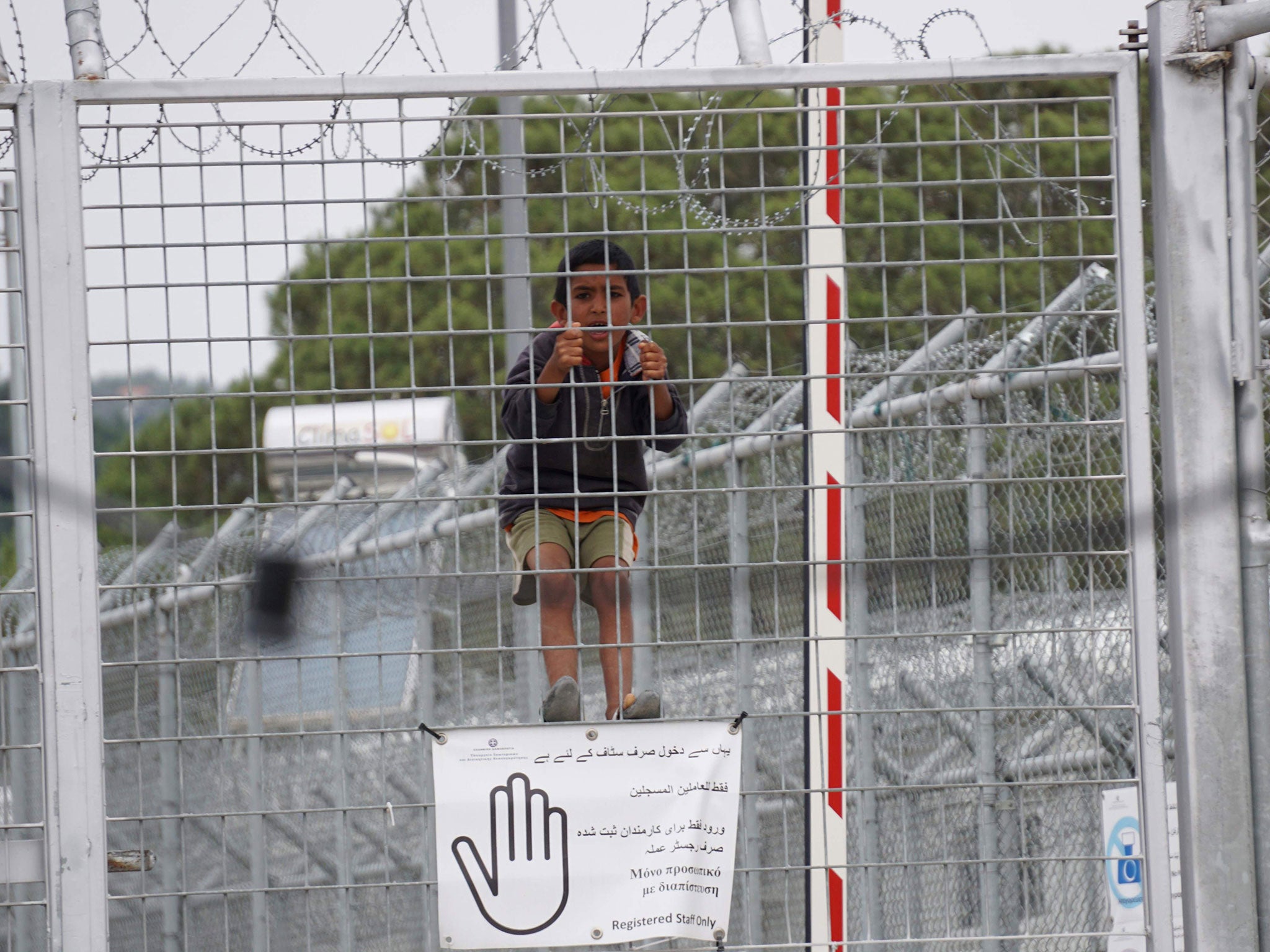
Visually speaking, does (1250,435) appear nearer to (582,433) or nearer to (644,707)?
(644,707)

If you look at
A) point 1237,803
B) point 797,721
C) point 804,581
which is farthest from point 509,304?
point 1237,803

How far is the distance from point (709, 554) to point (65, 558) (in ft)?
15.2

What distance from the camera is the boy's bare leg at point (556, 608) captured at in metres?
3.29

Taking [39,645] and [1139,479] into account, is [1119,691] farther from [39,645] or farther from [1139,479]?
[39,645]

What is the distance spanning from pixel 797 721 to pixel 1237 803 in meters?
2.92

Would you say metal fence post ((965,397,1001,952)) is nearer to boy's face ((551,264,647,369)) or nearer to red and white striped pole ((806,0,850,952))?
red and white striped pole ((806,0,850,952))

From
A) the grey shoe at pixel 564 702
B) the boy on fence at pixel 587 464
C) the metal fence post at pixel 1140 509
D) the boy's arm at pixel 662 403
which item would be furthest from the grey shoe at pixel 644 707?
the metal fence post at pixel 1140 509

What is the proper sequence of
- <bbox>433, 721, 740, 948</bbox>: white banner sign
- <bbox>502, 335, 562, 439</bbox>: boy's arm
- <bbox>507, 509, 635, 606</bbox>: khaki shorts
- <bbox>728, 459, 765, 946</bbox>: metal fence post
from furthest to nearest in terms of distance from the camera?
<bbox>728, 459, 765, 946</bbox>: metal fence post → <bbox>507, 509, 635, 606</bbox>: khaki shorts → <bbox>502, 335, 562, 439</bbox>: boy's arm → <bbox>433, 721, 740, 948</bbox>: white banner sign

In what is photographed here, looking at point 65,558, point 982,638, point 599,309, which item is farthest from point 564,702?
point 982,638

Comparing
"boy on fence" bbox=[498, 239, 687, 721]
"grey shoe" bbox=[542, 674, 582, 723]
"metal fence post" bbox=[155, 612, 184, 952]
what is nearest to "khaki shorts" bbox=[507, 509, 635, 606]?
"boy on fence" bbox=[498, 239, 687, 721]

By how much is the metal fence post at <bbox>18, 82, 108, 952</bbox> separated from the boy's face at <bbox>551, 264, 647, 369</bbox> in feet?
3.44

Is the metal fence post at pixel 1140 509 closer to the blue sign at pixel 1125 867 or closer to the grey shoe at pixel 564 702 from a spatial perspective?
→ the blue sign at pixel 1125 867

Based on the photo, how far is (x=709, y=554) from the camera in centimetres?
711

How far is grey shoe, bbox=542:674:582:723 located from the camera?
2996mm
